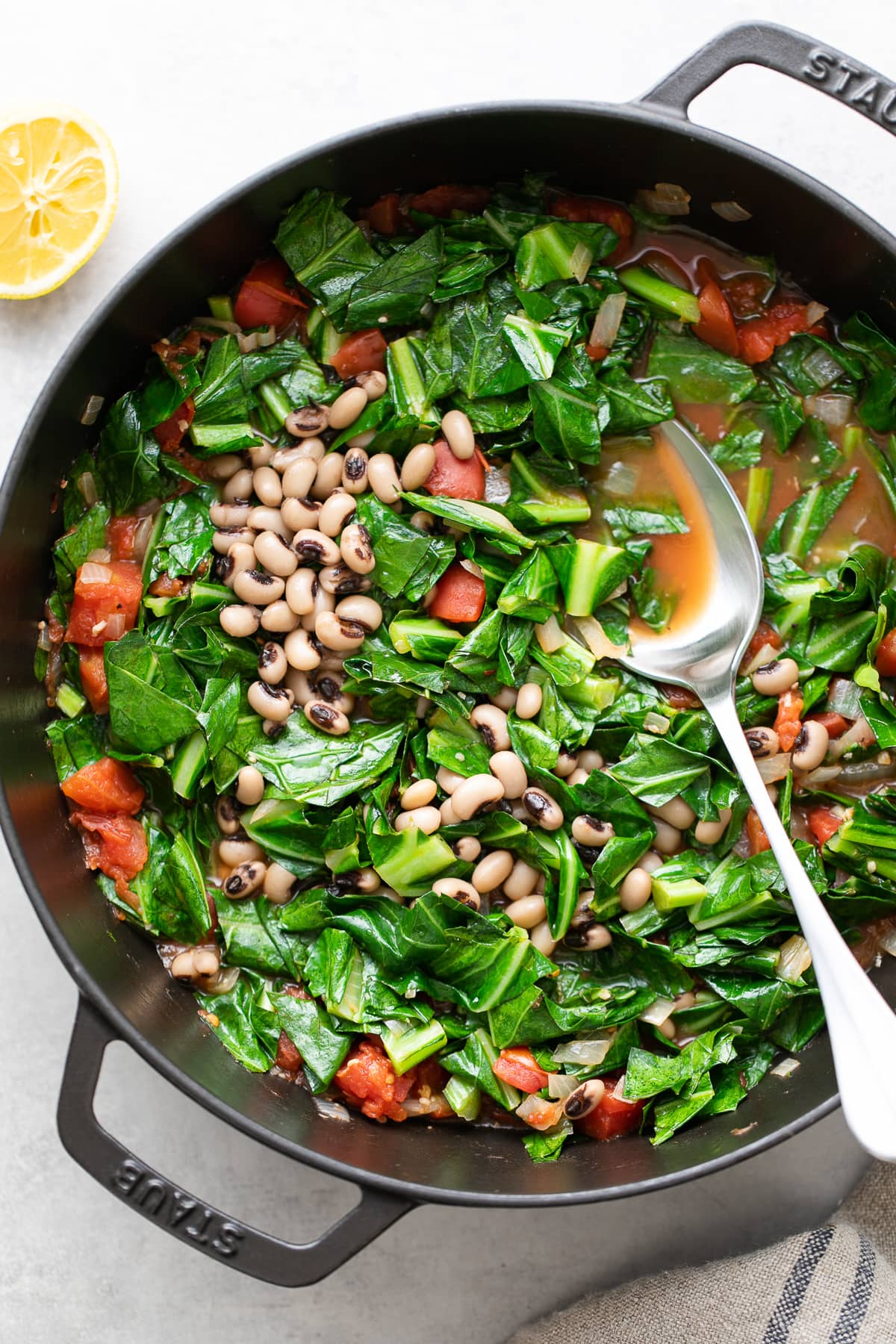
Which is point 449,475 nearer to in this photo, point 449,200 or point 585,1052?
point 449,200

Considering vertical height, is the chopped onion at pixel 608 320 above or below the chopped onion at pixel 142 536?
above

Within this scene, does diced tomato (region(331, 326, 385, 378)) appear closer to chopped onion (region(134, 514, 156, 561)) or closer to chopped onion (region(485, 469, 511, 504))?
chopped onion (region(485, 469, 511, 504))

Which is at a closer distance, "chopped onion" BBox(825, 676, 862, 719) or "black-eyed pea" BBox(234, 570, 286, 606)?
"black-eyed pea" BBox(234, 570, 286, 606)

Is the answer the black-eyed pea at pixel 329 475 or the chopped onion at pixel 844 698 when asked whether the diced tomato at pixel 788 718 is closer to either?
the chopped onion at pixel 844 698

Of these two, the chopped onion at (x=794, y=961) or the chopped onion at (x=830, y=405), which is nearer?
the chopped onion at (x=794, y=961)

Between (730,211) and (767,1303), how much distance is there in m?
2.76

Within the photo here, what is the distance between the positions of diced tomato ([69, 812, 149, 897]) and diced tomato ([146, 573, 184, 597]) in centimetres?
58

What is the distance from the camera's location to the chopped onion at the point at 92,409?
279cm

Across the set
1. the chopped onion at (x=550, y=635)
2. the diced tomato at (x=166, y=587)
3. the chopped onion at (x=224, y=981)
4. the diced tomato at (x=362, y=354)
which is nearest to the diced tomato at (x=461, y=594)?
the chopped onion at (x=550, y=635)

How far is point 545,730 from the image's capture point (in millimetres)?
2930

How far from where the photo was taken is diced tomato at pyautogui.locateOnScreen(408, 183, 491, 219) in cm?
290

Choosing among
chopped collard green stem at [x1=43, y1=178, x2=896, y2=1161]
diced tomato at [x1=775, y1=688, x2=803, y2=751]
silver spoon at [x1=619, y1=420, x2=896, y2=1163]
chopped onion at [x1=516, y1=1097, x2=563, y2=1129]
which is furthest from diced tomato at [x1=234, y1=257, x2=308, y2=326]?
chopped onion at [x1=516, y1=1097, x2=563, y2=1129]

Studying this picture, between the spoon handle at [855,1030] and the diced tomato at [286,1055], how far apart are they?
130 cm

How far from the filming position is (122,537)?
293 centimetres
